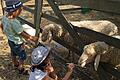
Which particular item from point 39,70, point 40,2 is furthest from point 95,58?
point 40,2

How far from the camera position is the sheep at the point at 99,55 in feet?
15.0

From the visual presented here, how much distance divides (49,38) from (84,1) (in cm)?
190

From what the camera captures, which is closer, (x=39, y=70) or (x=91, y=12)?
(x=39, y=70)

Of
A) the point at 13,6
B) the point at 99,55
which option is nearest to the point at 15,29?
the point at 13,6

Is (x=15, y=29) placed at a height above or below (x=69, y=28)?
below

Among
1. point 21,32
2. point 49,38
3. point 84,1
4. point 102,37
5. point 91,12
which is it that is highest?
point 84,1

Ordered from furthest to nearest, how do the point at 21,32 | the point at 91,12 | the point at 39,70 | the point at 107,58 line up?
the point at 91,12 < the point at 21,32 < the point at 107,58 < the point at 39,70

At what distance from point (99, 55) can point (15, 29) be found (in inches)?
65.3

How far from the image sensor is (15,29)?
5379 mm

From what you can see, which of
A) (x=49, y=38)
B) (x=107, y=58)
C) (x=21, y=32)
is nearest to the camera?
(x=107, y=58)

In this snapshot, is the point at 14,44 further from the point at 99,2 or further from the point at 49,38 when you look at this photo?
the point at 99,2

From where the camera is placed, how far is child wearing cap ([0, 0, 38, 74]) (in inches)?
209

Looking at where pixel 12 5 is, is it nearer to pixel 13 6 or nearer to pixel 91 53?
pixel 13 6

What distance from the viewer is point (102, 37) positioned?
4188 millimetres
